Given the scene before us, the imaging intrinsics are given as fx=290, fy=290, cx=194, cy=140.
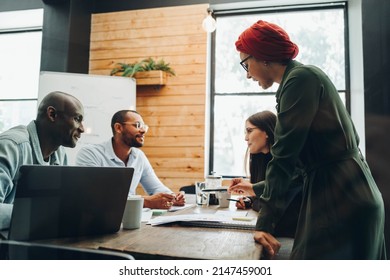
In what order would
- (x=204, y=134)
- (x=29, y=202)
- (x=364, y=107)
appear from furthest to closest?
(x=204, y=134) → (x=364, y=107) → (x=29, y=202)

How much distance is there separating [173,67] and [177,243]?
2.53 metres

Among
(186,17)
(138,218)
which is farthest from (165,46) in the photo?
(138,218)

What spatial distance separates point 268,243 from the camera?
2.34 ft

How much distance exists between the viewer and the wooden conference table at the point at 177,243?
63 centimetres

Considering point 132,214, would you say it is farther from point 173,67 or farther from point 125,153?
point 173,67

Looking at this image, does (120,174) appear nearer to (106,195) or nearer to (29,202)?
(106,195)

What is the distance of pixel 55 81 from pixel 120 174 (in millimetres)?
2177

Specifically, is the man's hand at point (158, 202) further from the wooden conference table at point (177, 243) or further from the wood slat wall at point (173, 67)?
the wood slat wall at point (173, 67)

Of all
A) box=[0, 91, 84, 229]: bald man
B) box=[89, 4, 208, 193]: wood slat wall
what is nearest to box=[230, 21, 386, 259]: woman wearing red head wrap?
box=[0, 91, 84, 229]: bald man

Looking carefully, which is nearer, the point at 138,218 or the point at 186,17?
the point at 138,218

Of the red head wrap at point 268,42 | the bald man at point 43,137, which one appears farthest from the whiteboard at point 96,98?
the red head wrap at point 268,42

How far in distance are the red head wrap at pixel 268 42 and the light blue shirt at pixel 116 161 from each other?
1113mm

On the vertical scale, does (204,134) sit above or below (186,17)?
below
